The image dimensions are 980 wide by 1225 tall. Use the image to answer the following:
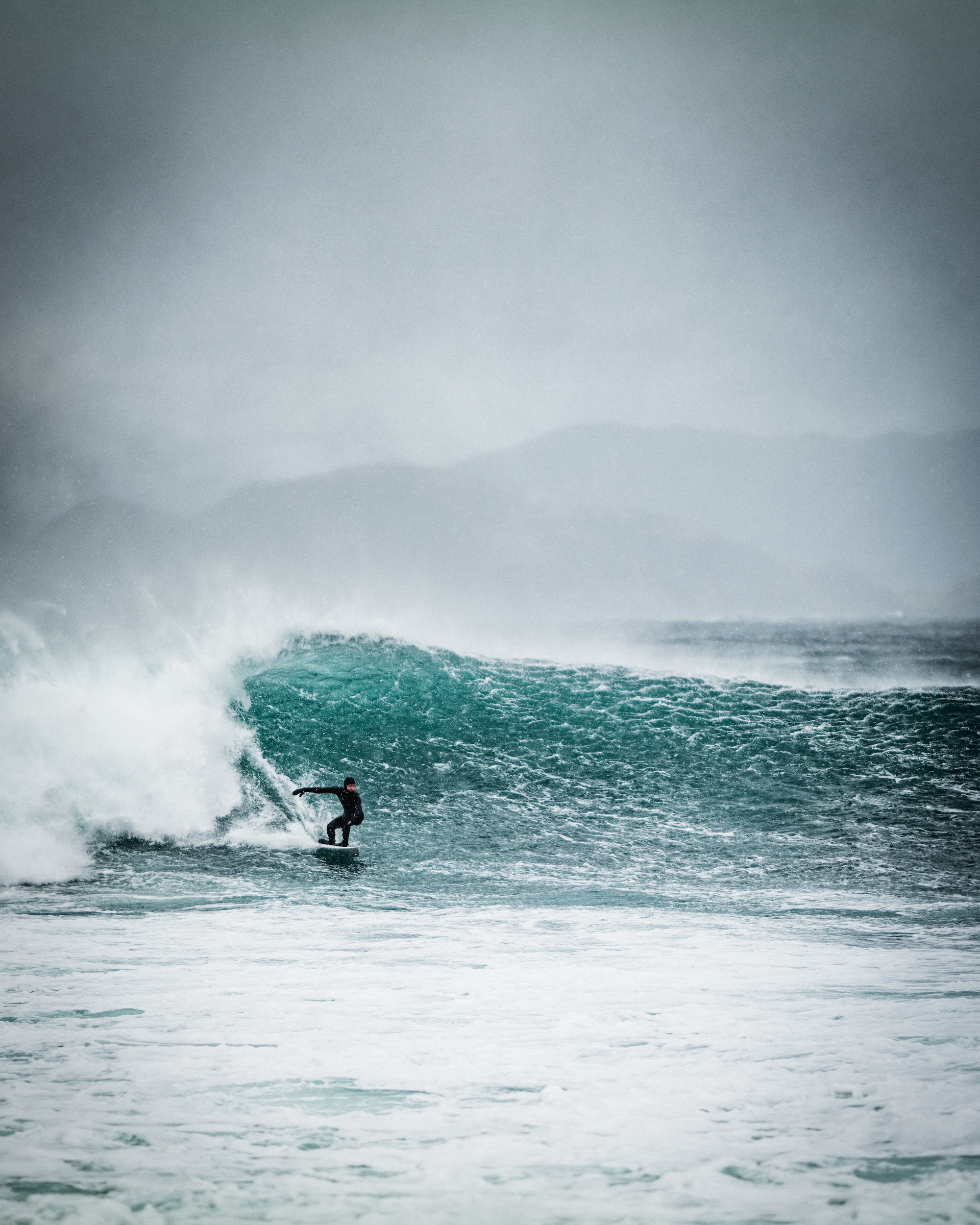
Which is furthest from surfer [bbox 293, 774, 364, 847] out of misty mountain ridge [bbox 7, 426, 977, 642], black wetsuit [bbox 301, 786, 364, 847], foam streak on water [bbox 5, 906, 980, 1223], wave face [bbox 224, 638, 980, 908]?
misty mountain ridge [bbox 7, 426, 977, 642]

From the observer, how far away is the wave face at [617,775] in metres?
5.87

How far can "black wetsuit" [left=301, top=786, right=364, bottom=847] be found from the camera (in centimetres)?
631

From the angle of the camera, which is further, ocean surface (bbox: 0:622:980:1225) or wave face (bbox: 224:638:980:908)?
wave face (bbox: 224:638:980:908)

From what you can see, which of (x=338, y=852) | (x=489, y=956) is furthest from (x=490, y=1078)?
(x=338, y=852)

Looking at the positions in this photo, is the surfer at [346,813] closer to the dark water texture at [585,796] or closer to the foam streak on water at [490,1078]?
the dark water texture at [585,796]

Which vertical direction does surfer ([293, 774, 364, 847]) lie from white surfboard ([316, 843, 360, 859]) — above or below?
above

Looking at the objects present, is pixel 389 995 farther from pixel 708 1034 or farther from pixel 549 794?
pixel 549 794

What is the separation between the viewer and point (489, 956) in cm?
419

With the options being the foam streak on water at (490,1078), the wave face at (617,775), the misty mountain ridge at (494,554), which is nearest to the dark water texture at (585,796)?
the wave face at (617,775)

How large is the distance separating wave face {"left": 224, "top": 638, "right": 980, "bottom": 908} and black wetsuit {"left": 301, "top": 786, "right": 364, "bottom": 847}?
30 cm

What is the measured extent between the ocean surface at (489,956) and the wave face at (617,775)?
0.05m

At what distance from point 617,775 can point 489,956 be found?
4.20 metres

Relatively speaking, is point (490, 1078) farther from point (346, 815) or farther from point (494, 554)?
point (494, 554)

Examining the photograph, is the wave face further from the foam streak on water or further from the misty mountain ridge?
the misty mountain ridge
